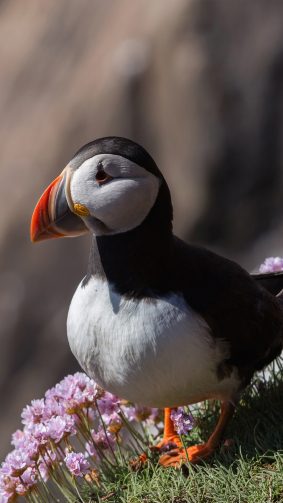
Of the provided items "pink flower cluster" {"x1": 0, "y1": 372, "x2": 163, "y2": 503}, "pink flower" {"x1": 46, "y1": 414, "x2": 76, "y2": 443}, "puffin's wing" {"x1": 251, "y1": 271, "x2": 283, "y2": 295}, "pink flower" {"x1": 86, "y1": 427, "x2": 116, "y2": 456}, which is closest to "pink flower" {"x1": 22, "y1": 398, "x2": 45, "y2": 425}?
"pink flower cluster" {"x1": 0, "y1": 372, "x2": 163, "y2": 503}

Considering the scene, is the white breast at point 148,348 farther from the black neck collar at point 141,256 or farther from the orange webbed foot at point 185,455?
the orange webbed foot at point 185,455

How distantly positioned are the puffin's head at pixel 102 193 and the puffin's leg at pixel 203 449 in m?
0.82

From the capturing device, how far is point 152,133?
8125 millimetres

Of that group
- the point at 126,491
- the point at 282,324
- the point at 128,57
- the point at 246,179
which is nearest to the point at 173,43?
the point at 128,57

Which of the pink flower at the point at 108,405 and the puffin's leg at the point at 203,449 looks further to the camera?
the pink flower at the point at 108,405

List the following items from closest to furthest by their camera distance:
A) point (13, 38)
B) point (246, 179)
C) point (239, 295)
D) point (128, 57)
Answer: point (239, 295), point (246, 179), point (128, 57), point (13, 38)

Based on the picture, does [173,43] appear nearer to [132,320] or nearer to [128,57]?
[128,57]

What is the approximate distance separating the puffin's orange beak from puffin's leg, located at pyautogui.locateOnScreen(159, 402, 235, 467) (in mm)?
898

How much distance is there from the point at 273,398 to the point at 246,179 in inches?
157

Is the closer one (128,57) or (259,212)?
(259,212)

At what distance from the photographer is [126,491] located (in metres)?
3.45

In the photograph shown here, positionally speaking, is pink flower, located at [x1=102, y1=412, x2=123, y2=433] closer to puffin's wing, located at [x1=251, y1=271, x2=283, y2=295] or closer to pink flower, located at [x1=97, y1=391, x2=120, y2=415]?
pink flower, located at [x1=97, y1=391, x2=120, y2=415]

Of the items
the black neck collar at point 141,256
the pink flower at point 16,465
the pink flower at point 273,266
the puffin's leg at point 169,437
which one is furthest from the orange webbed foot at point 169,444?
the pink flower at point 273,266

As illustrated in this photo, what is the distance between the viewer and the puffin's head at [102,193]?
3333 millimetres
